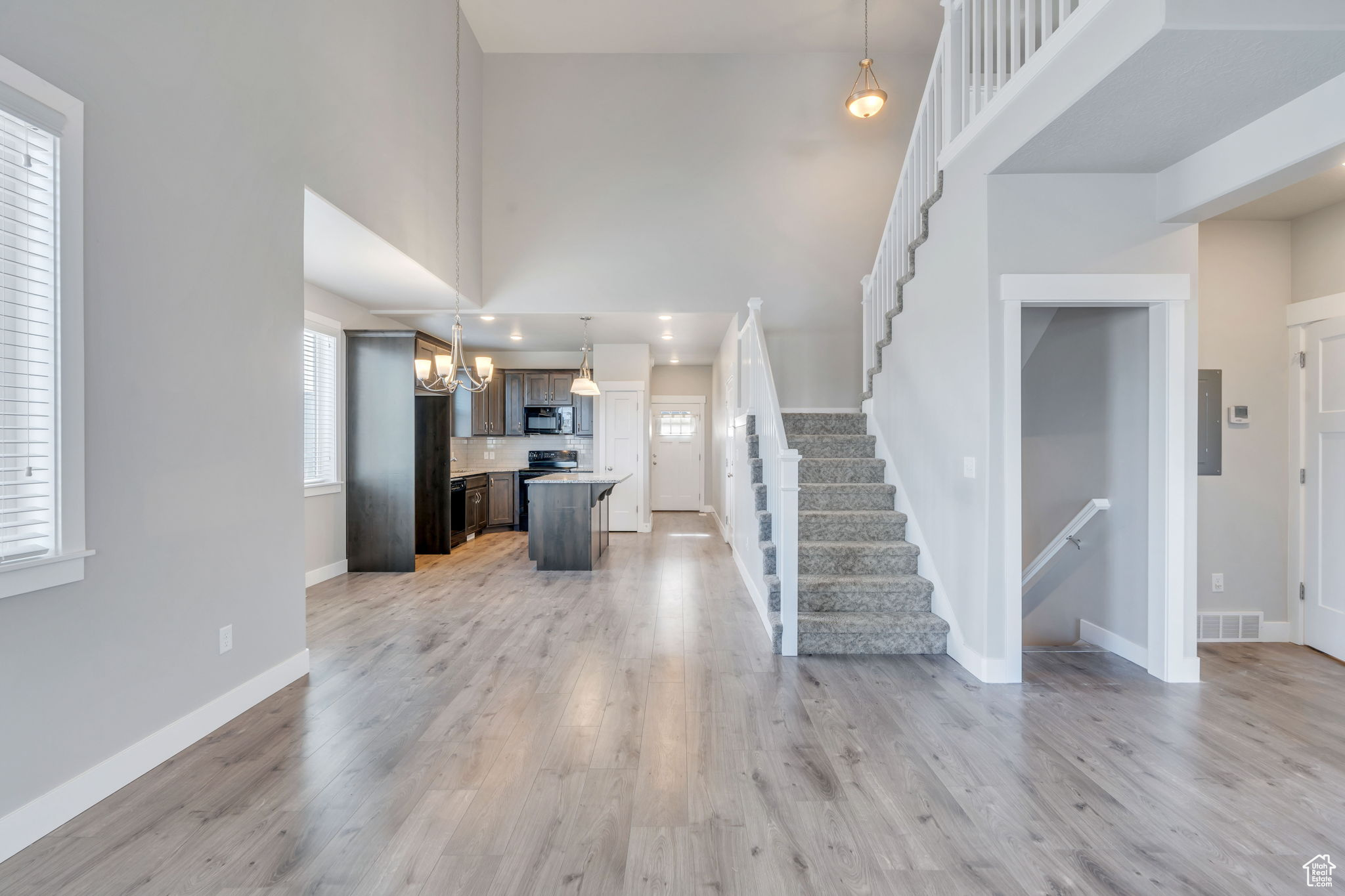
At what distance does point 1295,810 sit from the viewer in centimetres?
208

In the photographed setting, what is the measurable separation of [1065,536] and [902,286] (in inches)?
77.7

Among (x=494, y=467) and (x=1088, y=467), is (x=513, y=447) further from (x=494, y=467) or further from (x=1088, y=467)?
(x=1088, y=467)

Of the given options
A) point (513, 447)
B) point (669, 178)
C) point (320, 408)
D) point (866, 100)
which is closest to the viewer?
point (866, 100)

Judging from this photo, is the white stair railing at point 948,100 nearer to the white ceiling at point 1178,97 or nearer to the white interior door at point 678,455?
the white ceiling at point 1178,97

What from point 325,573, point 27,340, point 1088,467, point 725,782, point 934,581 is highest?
point 27,340

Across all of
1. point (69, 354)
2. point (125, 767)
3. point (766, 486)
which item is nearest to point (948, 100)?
point (766, 486)

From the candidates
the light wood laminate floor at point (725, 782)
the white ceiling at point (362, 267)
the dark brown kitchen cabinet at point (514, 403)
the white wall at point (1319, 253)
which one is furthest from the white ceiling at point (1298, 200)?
the dark brown kitchen cabinet at point (514, 403)

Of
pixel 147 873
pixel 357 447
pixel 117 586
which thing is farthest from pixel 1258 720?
pixel 357 447

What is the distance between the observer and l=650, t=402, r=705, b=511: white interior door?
34.8ft

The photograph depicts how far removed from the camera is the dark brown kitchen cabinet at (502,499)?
868 cm

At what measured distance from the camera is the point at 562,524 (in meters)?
5.95

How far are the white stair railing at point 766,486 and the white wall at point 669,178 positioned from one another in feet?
3.69

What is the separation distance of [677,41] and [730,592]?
536 centimetres

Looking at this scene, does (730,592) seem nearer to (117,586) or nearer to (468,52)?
(117,586)
